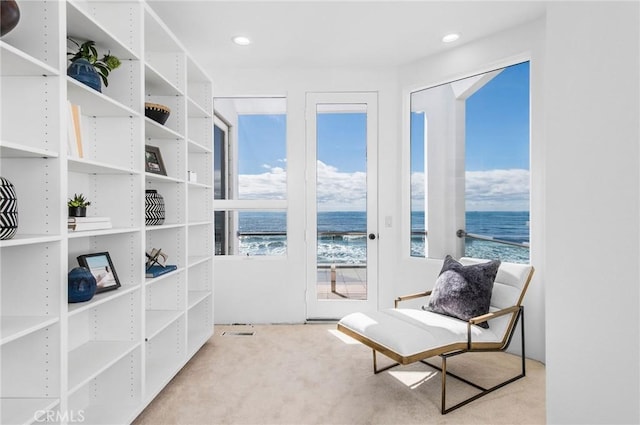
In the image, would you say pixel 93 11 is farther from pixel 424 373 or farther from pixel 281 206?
pixel 424 373

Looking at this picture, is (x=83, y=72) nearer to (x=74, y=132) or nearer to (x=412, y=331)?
(x=74, y=132)

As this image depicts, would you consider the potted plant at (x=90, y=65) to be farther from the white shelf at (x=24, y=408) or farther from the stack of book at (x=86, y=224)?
the white shelf at (x=24, y=408)

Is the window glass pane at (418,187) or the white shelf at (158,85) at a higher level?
the white shelf at (158,85)

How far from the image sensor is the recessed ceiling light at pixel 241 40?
312 centimetres

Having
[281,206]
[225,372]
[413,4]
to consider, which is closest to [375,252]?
[281,206]

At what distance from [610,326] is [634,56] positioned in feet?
2.10

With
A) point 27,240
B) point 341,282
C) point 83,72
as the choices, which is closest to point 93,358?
point 27,240

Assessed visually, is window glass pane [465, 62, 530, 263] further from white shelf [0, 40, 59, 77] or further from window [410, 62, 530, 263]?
white shelf [0, 40, 59, 77]

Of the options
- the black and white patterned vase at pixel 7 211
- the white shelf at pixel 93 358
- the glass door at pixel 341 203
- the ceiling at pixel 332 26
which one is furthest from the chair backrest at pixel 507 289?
the black and white patterned vase at pixel 7 211

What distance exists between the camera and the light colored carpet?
6.77 feet

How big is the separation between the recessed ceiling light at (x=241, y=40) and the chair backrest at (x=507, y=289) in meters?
2.74

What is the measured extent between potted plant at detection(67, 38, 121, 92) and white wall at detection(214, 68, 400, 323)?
1.95m

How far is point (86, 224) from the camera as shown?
1.70 m

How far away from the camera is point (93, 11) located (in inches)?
79.6
